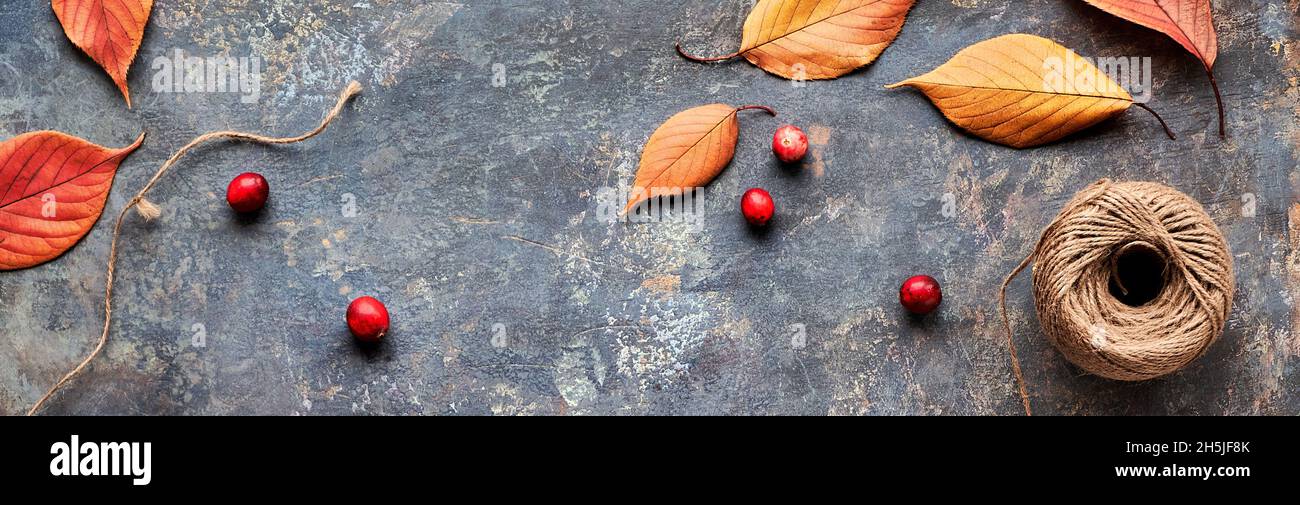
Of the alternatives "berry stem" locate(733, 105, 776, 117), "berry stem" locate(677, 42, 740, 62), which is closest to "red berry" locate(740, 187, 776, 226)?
"berry stem" locate(733, 105, 776, 117)

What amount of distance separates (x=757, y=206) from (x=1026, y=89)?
1.82ft

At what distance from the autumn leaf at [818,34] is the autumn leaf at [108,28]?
1.16m

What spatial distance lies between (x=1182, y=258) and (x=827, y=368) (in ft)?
2.08

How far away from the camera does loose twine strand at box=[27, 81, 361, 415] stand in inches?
67.3

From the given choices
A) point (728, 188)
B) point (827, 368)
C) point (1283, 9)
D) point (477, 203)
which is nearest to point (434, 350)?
point (477, 203)

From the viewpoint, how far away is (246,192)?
1.69 metres

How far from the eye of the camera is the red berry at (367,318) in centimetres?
167

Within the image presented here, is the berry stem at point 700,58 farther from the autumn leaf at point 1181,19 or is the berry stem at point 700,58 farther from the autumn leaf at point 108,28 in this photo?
the autumn leaf at point 108,28

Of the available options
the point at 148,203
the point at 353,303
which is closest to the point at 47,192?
the point at 148,203

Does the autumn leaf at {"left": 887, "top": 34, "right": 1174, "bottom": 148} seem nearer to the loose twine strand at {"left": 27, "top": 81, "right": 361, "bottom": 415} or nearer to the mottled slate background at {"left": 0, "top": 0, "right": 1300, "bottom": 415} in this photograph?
the mottled slate background at {"left": 0, "top": 0, "right": 1300, "bottom": 415}

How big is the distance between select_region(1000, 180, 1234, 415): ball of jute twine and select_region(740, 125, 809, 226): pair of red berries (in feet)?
1.58

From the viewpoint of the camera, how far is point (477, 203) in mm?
1758

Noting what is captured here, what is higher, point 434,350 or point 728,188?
point 728,188
